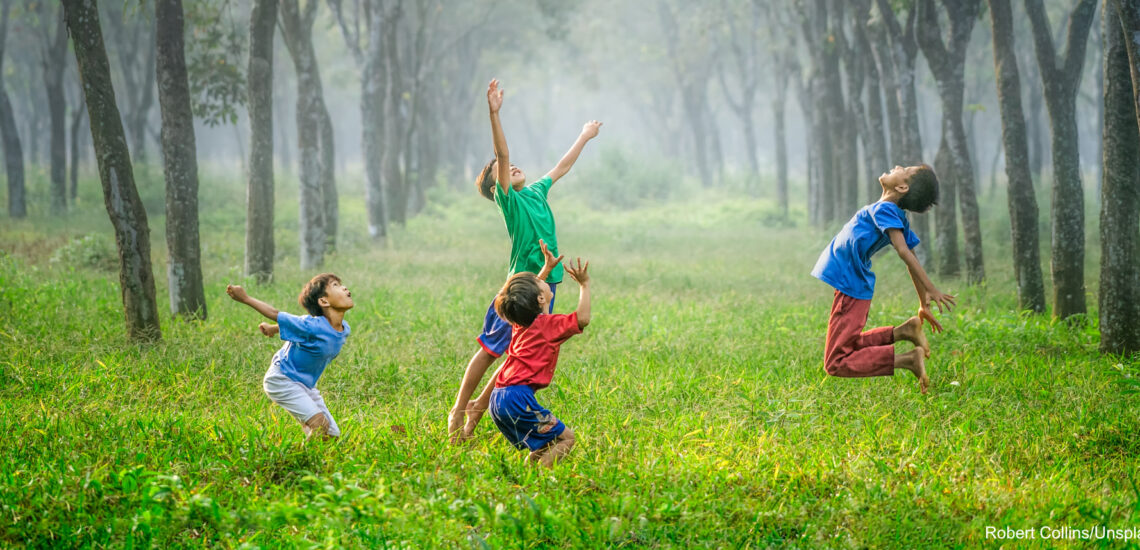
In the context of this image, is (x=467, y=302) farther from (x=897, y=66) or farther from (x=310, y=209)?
(x=897, y=66)

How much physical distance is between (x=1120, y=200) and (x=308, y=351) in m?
6.13

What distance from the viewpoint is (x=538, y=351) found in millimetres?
4406

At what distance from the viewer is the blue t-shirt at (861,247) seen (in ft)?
17.3

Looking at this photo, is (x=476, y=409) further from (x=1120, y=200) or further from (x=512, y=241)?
(x=1120, y=200)

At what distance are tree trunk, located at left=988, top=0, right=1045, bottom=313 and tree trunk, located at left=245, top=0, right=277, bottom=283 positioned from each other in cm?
849

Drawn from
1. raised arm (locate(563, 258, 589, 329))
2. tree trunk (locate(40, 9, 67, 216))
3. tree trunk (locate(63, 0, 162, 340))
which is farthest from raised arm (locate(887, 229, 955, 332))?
tree trunk (locate(40, 9, 67, 216))

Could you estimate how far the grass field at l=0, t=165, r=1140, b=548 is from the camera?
3.69 meters

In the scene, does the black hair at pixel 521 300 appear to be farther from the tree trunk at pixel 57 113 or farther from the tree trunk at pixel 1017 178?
the tree trunk at pixel 57 113

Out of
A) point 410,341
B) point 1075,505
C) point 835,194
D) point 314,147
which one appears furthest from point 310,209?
point 835,194

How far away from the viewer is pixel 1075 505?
13.0ft

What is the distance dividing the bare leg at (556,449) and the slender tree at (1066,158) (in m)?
5.76

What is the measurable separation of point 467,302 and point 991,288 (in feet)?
20.9

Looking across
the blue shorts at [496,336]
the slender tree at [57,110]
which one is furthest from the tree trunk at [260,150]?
the slender tree at [57,110]

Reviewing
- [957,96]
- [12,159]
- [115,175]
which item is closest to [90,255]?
[115,175]
